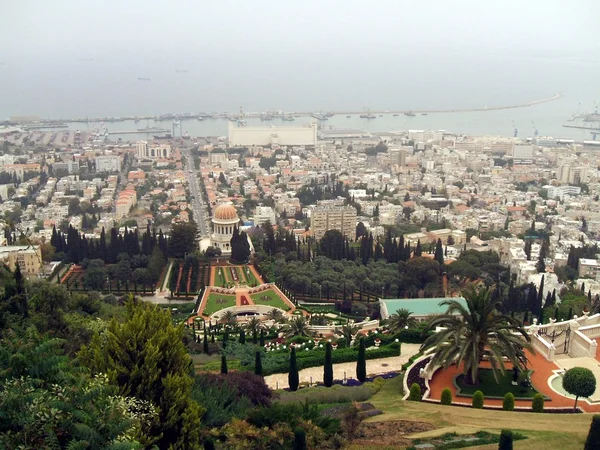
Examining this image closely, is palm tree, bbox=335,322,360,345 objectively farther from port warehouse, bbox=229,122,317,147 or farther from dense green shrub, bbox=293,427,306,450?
port warehouse, bbox=229,122,317,147

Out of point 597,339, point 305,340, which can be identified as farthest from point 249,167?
point 597,339

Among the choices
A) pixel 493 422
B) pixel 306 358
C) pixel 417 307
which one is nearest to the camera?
pixel 493 422

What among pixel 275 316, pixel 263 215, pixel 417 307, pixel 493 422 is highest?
pixel 493 422

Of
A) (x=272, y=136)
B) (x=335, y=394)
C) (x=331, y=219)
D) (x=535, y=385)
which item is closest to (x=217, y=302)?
(x=335, y=394)

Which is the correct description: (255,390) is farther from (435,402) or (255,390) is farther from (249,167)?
(249,167)

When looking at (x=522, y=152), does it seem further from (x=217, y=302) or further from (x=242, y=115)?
(x=217, y=302)

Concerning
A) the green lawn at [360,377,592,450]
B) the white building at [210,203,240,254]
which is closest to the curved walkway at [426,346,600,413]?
the green lawn at [360,377,592,450]

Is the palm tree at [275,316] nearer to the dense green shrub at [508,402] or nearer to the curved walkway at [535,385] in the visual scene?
the curved walkway at [535,385]
